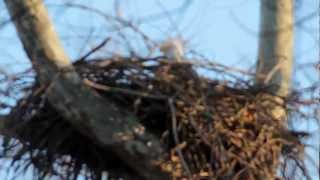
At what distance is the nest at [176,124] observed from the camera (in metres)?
3.27

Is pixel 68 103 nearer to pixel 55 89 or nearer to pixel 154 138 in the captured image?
pixel 55 89

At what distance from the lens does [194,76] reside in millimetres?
3355

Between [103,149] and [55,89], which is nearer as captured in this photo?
[55,89]

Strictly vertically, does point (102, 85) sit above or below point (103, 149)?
above

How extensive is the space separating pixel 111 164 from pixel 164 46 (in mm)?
513

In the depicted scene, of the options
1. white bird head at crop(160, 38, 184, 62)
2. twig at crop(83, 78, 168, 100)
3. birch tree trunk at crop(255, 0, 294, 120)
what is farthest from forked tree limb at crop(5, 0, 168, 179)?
birch tree trunk at crop(255, 0, 294, 120)

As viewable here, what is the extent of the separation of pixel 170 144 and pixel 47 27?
0.64 m

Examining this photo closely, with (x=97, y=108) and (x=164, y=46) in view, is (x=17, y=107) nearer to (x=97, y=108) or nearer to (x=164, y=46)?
(x=97, y=108)

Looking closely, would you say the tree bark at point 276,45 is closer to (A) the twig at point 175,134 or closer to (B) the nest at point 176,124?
(B) the nest at point 176,124

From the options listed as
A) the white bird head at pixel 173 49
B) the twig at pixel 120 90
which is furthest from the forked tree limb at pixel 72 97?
the white bird head at pixel 173 49

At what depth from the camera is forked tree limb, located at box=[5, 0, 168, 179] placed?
3191 millimetres

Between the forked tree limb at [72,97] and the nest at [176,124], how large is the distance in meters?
0.06

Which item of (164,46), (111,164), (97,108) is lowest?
(111,164)

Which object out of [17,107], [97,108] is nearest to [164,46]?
[97,108]
